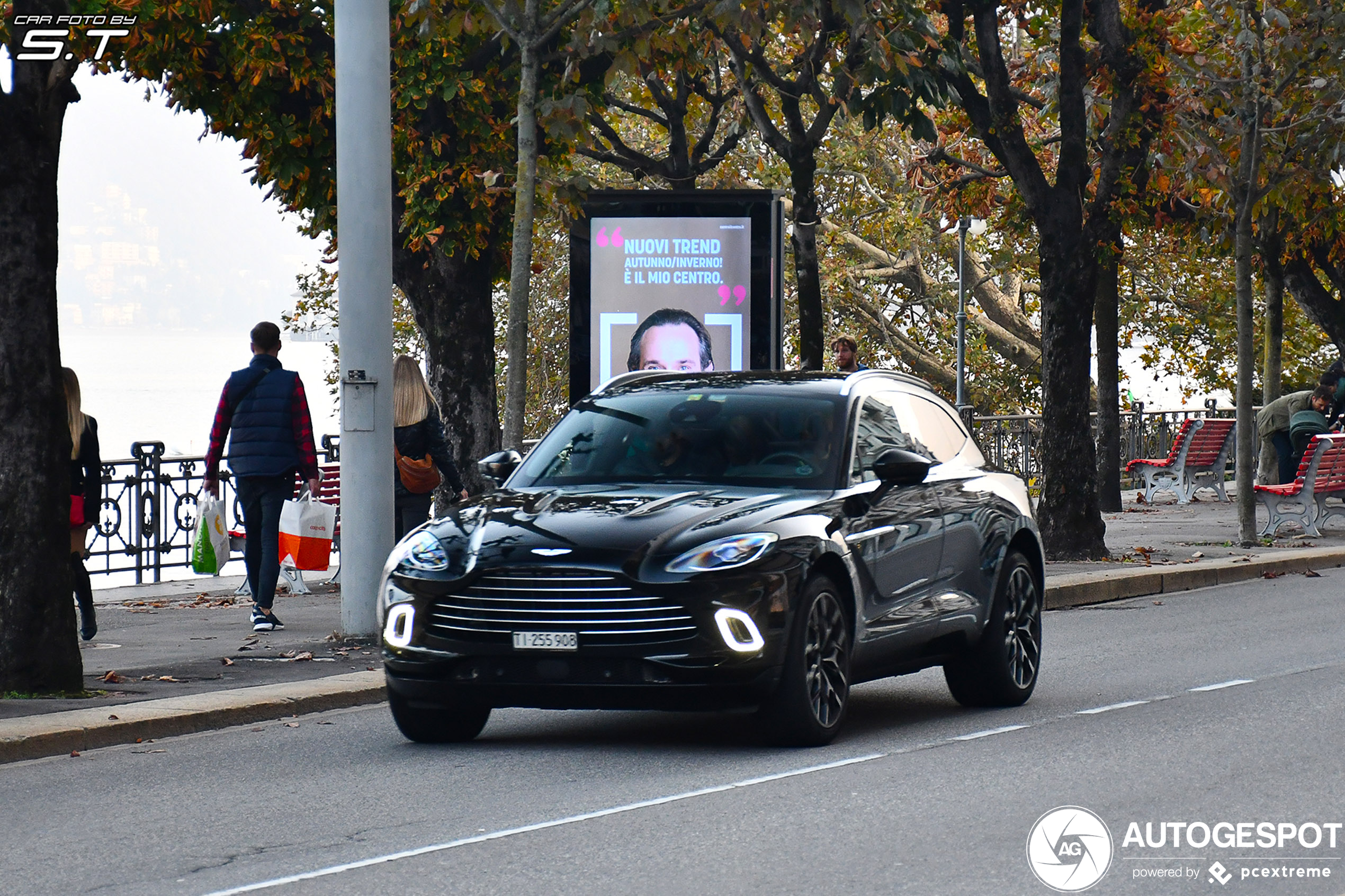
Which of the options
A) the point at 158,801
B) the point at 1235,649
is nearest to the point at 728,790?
the point at 158,801

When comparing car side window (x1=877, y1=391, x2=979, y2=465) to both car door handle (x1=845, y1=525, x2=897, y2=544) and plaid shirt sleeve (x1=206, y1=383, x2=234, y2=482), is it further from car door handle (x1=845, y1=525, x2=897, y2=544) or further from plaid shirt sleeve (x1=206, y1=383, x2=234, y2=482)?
plaid shirt sleeve (x1=206, y1=383, x2=234, y2=482)

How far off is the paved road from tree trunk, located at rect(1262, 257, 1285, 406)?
18382 millimetres

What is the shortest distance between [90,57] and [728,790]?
12.1m

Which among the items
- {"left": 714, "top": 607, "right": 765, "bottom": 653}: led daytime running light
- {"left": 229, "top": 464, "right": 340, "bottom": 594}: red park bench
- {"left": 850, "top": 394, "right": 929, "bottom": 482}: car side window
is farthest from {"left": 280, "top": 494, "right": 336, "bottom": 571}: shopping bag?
{"left": 714, "top": 607, "right": 765, "bottom": 653}: led daytime running light

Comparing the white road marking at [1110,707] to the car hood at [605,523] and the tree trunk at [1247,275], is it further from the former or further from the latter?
the tree trunk at [1247,275]

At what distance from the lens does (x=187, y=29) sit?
1784cm

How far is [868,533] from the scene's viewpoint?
366 inches

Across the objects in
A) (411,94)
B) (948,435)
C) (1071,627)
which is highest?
(411,94)

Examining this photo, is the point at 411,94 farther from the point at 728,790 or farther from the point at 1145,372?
the point at 1145,372

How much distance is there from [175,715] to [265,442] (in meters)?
3.89

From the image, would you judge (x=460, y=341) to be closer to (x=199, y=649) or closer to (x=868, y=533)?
(x=199, y=649)

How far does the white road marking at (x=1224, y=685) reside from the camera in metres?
11.0

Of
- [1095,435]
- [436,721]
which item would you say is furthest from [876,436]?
[1095,435]

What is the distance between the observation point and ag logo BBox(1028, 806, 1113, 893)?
20.6ft
